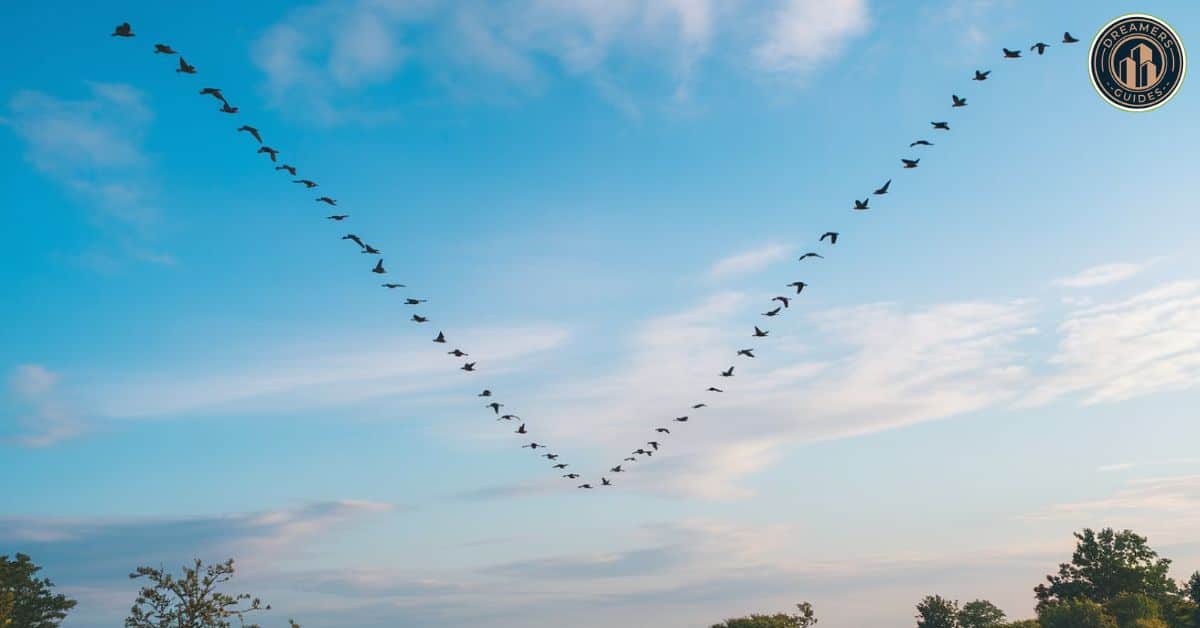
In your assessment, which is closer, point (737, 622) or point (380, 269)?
point (380, 269)

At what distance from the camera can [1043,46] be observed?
37.2 m

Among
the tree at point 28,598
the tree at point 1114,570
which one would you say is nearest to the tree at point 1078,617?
the tree at point 1114,570

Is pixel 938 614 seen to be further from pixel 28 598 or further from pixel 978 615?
pixel 28 598

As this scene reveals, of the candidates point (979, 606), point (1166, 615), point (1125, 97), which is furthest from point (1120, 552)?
point (1125, 97)

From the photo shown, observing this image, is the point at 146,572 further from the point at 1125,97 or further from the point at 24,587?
the point at 1125,97

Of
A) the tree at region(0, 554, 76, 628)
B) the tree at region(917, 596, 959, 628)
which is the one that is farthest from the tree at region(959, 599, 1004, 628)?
the tree at region(0, 554, 76, 628)

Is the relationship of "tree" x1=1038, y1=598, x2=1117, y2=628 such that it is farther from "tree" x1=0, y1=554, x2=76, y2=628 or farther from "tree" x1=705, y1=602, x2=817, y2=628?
"tree" x1=0, y1=554, x2=76, y2=628

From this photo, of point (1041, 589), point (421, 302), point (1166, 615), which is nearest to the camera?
point (421, 302)

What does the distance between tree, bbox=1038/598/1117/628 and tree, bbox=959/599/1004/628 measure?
2959 centimetres

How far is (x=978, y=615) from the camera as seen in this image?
11550cm

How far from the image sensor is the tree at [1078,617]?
8112 centimetres

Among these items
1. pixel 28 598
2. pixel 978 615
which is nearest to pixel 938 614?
pixel 978 615

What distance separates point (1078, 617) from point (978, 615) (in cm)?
3542

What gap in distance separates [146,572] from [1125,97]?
7030 cm
